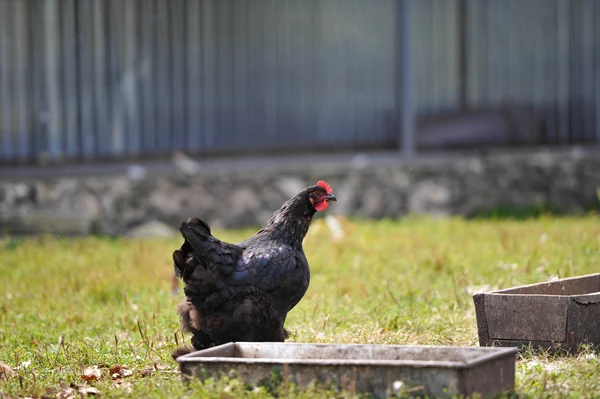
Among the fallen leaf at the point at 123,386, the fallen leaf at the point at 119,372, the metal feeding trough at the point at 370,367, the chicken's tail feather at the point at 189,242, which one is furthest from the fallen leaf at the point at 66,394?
the chicken's tail feather at the point at 189,242

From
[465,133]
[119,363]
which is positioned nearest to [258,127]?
[465,133]

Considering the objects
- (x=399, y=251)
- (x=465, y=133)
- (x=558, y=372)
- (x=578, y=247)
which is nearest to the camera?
(x=558, y=372)

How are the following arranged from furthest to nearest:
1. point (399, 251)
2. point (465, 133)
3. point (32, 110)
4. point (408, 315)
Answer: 1. point (465, 133)
2. point (32, 110)
3. point (399, 251)
4. point (408, 315)

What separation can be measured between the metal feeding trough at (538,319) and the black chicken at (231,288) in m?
1.05

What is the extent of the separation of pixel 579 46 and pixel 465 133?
6.40 ft

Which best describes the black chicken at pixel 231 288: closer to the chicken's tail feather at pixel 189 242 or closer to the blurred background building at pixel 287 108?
the chicken's tail feather at pixel 189 242

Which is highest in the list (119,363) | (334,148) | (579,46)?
(579,46)

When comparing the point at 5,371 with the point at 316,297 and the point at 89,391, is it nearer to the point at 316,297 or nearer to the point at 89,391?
the point at 89,391

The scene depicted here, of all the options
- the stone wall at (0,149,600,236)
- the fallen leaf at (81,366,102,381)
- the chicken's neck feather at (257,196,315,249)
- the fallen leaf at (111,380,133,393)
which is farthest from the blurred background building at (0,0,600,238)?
the fallen leaf at (111,380,133,393)

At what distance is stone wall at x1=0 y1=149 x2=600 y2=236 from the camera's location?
11.4m

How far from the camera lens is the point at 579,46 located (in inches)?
490

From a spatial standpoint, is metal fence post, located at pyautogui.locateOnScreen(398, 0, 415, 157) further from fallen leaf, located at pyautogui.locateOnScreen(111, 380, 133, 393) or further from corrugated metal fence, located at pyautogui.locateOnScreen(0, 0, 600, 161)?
fallen leaf, located at pyautogui.locateOnScreen(111, 380, 133, 393)

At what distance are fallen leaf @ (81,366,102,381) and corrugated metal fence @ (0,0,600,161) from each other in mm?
6909

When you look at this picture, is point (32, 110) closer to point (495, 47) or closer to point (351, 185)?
point (351, 185)
